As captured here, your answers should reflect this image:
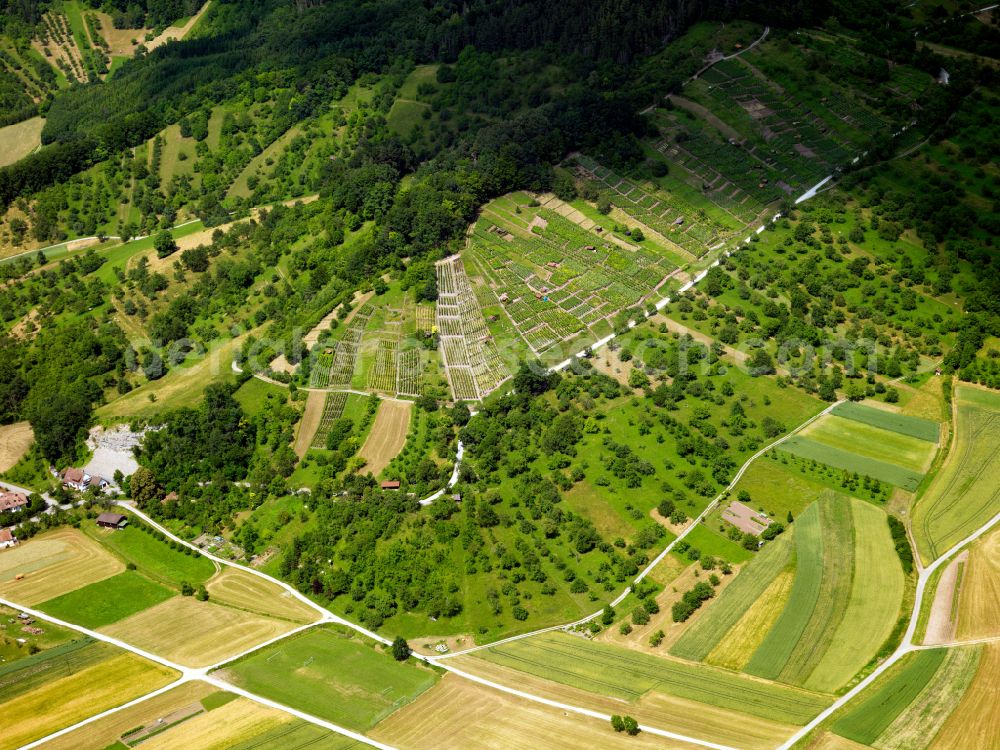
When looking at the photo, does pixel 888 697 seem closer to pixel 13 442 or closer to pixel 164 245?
pixel 13 442

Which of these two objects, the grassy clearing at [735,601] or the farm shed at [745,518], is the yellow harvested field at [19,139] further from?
the grassy clearing at [735,601]

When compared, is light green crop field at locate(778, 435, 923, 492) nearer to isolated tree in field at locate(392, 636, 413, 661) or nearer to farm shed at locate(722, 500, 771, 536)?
farm shed at locate(722, 500, 771, 536)

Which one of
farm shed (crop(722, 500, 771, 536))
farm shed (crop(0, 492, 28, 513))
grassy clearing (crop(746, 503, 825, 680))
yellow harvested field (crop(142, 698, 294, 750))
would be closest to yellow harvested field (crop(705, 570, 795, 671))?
grassy clearing (crop(746, 503, 825, 680))

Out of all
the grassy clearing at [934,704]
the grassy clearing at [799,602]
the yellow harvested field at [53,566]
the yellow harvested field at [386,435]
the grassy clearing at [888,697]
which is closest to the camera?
the grassy clearing at [934,704]

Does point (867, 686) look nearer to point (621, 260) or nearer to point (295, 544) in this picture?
point (295, 544)

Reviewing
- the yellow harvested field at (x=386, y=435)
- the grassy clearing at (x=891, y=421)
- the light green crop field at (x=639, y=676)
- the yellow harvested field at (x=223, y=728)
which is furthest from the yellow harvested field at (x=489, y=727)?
the grassy clearing at (x=891, y=421)
